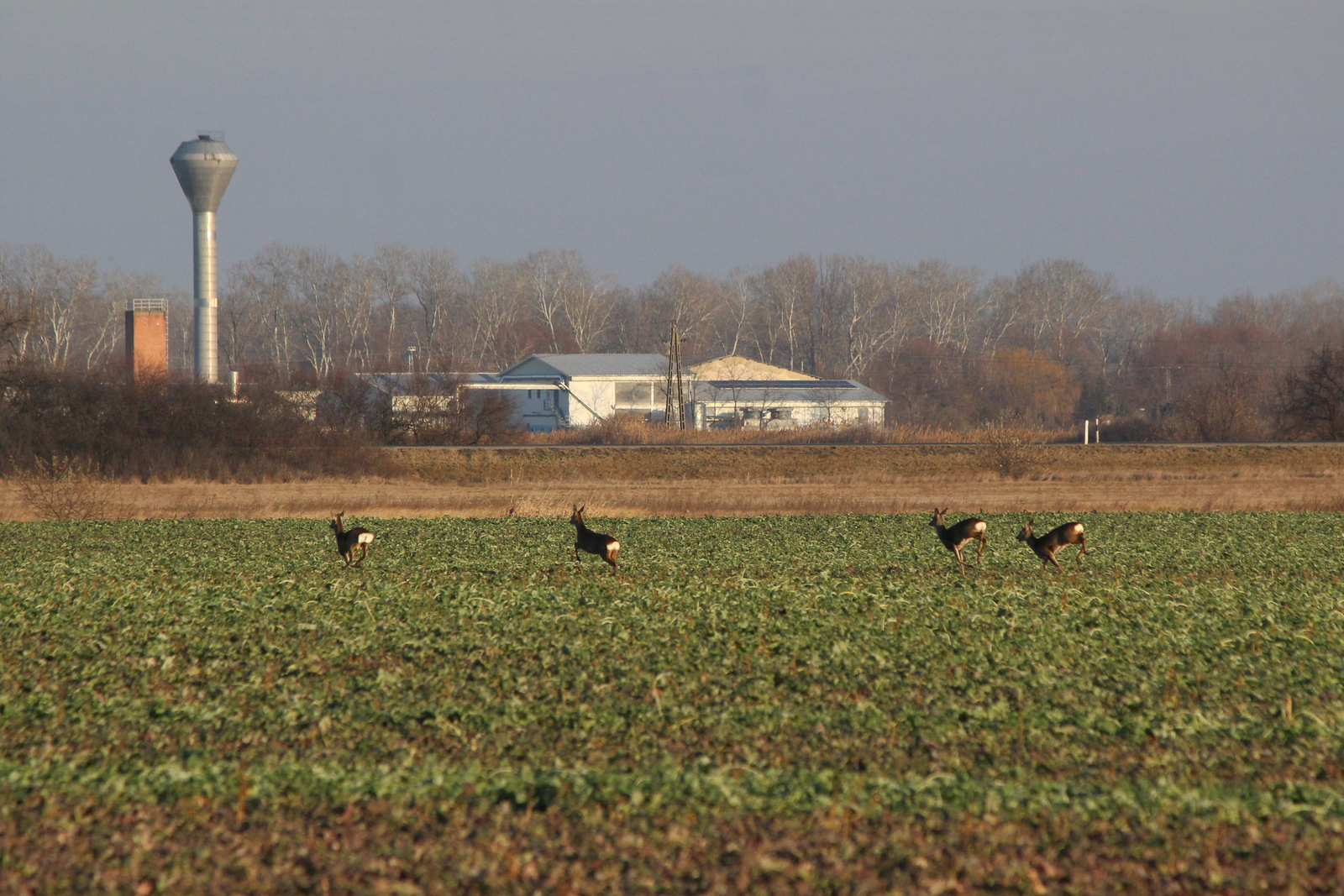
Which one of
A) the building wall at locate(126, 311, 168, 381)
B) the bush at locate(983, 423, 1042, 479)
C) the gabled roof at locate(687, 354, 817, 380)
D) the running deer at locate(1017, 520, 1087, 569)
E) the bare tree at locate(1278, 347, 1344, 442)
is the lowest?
the running deer at locate(1017, 520, 1087, 569)

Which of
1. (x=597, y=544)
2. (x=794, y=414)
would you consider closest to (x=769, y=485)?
(x=597, y=544)

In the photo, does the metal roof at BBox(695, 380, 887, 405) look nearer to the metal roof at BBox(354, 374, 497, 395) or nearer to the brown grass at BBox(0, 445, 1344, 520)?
the metal roof at BBox(354, 374, 497, 395)

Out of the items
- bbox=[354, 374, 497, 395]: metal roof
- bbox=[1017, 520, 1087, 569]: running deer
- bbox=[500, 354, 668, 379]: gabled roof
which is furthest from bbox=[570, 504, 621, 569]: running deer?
bbox=[500, 354, 668, 379]: gabled roof

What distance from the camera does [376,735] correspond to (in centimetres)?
932

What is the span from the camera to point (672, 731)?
368 inches

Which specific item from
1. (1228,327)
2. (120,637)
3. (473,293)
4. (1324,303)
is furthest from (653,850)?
(1324,303)

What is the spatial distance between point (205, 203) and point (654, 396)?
29.1 metres

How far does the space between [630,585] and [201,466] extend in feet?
101

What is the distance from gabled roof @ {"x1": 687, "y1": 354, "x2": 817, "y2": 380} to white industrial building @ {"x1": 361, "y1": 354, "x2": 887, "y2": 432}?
3.06 metres

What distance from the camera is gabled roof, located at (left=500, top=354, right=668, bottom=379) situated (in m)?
75.9

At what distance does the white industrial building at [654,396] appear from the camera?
74062 millimetres

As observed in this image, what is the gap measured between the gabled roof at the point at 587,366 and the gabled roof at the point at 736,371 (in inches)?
136

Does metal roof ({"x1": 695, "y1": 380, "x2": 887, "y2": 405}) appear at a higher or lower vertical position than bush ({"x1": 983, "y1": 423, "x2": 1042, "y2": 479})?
higher

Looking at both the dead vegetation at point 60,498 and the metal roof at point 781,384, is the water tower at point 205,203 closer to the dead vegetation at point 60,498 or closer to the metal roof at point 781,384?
the metal roof at point 781,384
